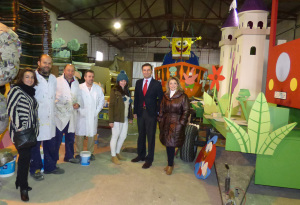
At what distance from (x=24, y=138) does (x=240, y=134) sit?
8.04 ft

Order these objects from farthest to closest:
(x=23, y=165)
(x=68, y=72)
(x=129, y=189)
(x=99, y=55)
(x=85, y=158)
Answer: (x=99, y=55), (x=85, y=158), (x=68, y=72), (x=129, y=189), (x=23, y=165)

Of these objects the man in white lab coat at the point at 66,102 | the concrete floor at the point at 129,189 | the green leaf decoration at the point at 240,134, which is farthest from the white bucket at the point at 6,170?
the green leaf decoration at the point at 240,134

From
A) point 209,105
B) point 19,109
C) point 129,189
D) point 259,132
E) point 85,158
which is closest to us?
point 19,109

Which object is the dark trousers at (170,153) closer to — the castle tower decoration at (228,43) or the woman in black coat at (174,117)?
the woman in black coat at (174,117)

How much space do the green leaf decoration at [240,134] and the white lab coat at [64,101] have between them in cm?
231

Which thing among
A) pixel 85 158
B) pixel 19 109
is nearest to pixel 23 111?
pixel 19 109

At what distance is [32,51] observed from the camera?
4.81 meters

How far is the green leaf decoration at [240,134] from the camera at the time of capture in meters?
2.63

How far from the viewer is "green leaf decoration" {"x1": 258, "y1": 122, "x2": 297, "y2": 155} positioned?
2.59 metres

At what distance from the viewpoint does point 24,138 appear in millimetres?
2430

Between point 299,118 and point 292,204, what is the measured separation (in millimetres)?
1576

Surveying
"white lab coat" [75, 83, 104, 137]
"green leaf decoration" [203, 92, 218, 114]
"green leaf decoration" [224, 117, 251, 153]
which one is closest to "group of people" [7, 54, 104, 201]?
"white lab coat" [75, 83, 104, 137]

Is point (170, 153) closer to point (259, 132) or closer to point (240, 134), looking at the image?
point (240, 134)

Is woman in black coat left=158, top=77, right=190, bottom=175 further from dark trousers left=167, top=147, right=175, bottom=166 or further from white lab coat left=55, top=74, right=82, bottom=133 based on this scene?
white lab coat left=55, top=74, right=82, bottom=133
